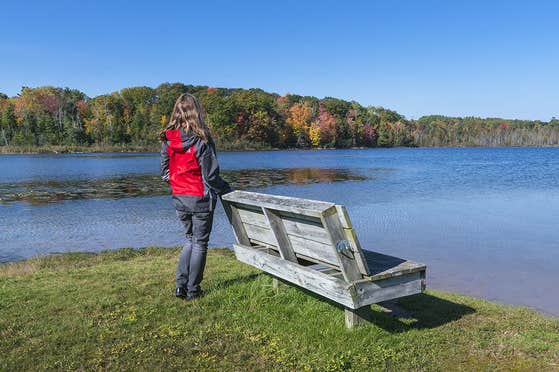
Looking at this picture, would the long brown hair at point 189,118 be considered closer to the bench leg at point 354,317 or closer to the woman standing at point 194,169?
the woman standing at point 194,169

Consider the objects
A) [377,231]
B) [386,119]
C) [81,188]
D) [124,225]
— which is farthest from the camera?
[386,119]

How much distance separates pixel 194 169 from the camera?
5.09 meters

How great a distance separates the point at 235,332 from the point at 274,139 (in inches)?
4410

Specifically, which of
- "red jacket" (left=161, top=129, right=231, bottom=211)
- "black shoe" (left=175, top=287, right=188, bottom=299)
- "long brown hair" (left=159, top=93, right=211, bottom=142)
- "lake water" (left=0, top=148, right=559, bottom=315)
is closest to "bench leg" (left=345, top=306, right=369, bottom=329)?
"red jacket" (left=161, top=129, right=231, bottom=211)

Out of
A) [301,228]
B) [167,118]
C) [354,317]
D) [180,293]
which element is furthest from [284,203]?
[167,118]

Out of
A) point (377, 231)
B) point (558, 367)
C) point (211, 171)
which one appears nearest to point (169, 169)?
point (211, 171)

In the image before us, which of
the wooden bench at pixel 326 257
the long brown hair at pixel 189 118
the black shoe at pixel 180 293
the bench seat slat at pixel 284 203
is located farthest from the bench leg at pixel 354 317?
the long brown hair at pixel 189 118

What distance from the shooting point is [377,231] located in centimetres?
1219

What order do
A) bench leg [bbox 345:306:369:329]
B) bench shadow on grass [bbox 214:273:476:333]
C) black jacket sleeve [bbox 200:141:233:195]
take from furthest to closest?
black jacket sleeve [bbox 200:141:233:195]
bench shadow on grass [bbox 214:273:476:333]
bench leg [bbox 345:306:369:329]

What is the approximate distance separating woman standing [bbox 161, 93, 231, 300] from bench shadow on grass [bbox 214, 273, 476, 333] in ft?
3.59

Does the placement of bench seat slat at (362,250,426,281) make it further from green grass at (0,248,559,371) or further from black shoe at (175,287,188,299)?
black shoe at (175,287,188,299)

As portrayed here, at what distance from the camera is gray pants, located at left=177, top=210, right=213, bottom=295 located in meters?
5.17

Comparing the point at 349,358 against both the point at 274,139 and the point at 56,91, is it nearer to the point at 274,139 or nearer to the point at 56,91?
the point at 274,139

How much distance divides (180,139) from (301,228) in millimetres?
1822
